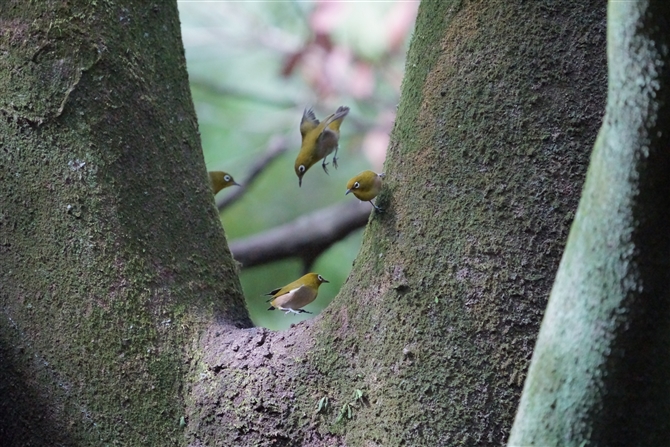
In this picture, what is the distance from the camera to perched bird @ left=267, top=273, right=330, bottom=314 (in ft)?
6.24

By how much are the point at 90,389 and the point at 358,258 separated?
2.16 feet

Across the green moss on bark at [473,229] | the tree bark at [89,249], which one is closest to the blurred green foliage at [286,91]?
the tree bark at [89,249]

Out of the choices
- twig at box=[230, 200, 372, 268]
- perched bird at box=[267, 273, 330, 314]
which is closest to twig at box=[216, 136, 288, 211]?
twig at box=[230, 200, 372, 268]

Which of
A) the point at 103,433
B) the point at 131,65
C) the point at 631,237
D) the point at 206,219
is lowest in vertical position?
the point at 103,433

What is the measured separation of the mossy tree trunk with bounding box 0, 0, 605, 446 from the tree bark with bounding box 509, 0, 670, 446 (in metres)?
0.34

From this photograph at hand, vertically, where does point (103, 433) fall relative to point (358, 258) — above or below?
below

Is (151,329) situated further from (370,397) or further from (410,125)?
(410,125)

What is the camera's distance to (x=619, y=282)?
77cm

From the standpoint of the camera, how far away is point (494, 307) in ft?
3.82

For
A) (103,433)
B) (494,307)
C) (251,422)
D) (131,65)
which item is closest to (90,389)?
(103,433)

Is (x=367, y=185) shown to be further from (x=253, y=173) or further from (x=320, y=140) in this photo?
(x=253, y=173)

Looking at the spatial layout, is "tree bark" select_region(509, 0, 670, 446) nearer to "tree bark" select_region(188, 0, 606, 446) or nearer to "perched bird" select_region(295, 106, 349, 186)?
"tree bark" select_region(188, 0, 606, 446)

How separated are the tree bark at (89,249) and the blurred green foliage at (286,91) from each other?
319 cm

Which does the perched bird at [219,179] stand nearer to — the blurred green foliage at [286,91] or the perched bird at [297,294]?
the perched bird at [297,294]
